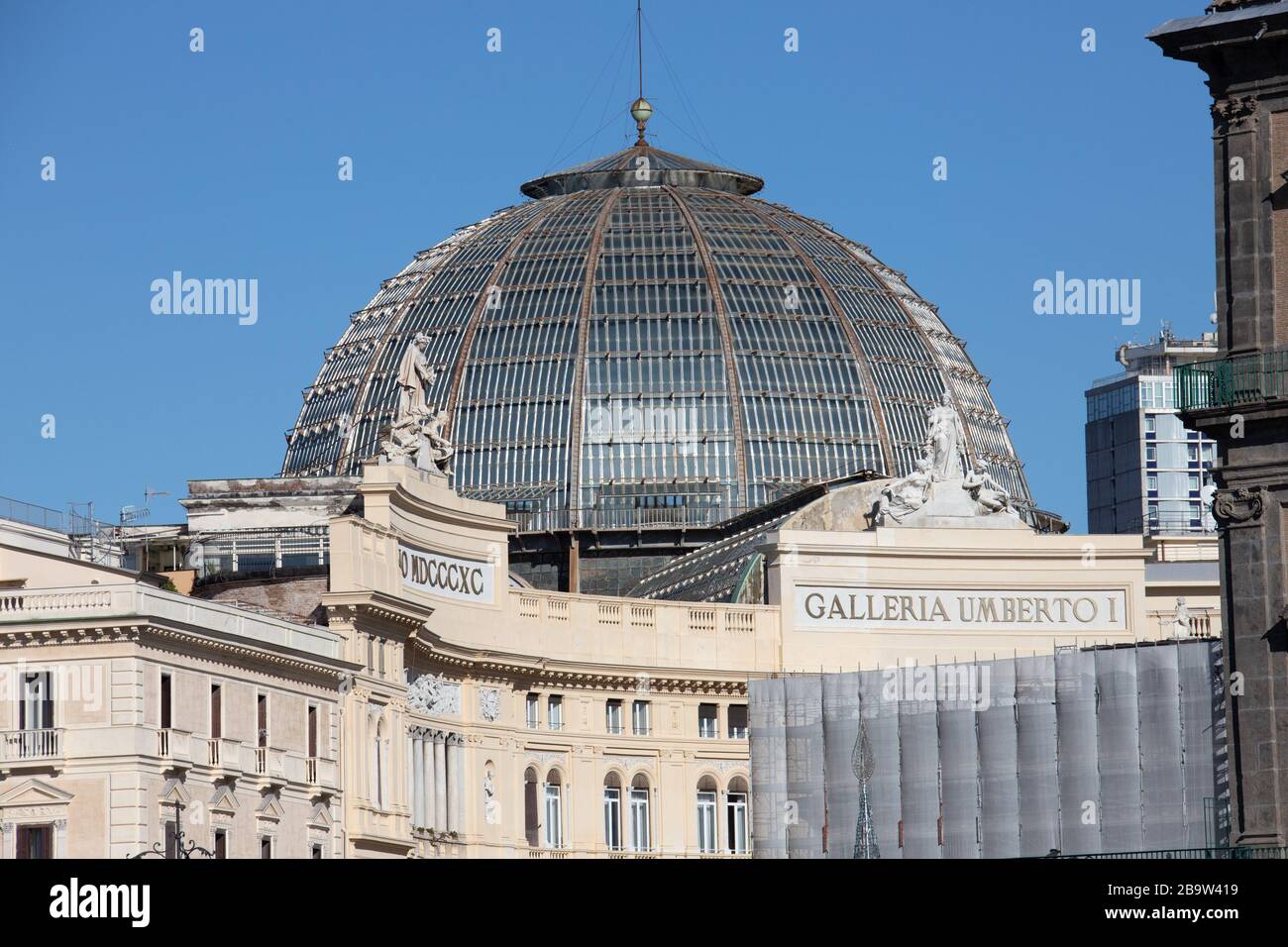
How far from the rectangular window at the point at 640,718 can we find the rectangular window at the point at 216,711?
28340mm

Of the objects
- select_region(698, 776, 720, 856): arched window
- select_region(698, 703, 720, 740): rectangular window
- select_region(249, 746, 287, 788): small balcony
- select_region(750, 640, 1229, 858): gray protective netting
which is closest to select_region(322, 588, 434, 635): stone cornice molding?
select_region(249, 746, 287, 788): small balcony

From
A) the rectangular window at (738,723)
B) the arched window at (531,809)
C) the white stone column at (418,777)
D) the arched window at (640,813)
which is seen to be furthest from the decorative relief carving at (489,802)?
the rectangular window at (738,723)

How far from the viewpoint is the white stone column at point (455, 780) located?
9700 cm

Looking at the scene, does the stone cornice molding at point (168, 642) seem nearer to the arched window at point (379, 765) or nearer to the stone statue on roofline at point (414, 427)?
the arched window at point (379, 765)

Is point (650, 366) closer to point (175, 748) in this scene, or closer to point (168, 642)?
point (168, 642)

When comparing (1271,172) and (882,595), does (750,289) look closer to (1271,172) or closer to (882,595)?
(882,595)

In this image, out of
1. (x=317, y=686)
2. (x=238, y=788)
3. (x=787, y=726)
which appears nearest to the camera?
(x=238, y=788)

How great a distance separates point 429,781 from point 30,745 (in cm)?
2279

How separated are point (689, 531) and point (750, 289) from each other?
12.1m

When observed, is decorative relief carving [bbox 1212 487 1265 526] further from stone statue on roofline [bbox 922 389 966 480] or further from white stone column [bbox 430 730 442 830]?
stone statue on roofline [bbox 922 389 966 480]

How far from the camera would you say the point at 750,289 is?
5531 inches

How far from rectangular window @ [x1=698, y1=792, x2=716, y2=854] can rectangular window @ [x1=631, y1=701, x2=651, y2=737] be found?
2757mm
